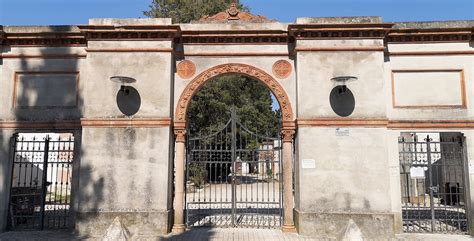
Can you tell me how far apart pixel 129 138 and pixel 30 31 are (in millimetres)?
3964

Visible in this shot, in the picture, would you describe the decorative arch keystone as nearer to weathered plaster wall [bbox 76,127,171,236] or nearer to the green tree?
weathered plaster wall [bbox 76,127,171,236]

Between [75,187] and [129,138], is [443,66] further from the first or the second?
[75,187]

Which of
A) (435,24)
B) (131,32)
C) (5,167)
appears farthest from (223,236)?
(435,24)

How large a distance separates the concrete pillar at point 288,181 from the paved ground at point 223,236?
1.11 feet

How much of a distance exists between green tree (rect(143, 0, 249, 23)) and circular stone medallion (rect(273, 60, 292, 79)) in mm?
17169

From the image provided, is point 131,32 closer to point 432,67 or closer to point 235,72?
point 235,72

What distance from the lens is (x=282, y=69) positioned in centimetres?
1001

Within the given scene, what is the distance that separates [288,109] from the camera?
9836mm

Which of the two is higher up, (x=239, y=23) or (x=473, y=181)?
(x=239, y=23)

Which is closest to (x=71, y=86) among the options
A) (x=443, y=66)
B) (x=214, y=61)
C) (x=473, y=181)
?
(x=214, y=61)

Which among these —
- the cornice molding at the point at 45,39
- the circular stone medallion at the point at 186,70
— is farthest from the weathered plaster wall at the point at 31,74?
the circular stone medallion at the point at 186,70

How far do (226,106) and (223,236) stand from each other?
57.6 feet

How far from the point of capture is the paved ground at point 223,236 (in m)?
8.77

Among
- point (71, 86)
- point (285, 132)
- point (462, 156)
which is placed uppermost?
point (71, 86)
